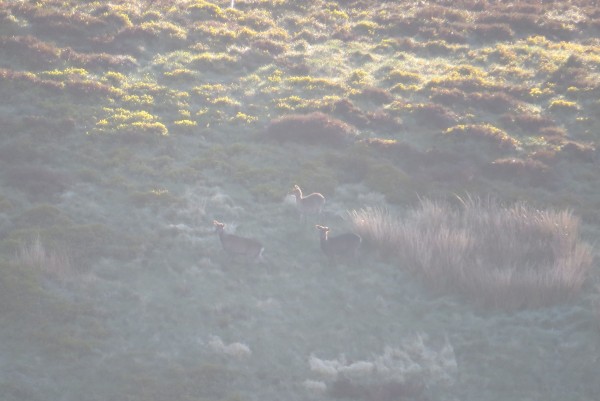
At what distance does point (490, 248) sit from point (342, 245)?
10.2 feet

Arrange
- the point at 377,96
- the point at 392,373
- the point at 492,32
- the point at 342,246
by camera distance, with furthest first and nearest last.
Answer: the point at 492,32 → the point at 377,96 → the point at 342,246 → the point at 392,373

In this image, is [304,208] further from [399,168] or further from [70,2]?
[70,2]

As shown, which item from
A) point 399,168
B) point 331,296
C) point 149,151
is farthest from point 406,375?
point 149,151

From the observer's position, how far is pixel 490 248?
16.8m

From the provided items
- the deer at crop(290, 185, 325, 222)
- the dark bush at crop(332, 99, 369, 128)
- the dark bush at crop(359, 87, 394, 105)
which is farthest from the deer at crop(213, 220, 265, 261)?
the dark bush at crop(359, 87, 394, 105)

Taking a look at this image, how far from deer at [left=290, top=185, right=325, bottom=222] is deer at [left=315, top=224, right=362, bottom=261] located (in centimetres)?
165

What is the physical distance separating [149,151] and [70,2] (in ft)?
43.3

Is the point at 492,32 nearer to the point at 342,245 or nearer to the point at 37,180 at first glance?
the point at 342,245

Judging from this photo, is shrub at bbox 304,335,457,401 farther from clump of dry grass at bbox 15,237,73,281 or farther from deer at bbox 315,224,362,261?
clump of dry grass at bbox 15,237,73,281

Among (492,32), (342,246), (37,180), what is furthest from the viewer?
(492,32)

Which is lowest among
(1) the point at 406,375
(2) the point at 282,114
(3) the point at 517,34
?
(1) the point at 406,375

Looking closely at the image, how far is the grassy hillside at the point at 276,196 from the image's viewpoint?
13.4 metres

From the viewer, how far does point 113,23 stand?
1168 inches

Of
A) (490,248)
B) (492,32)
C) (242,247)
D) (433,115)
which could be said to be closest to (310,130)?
(433,115)
